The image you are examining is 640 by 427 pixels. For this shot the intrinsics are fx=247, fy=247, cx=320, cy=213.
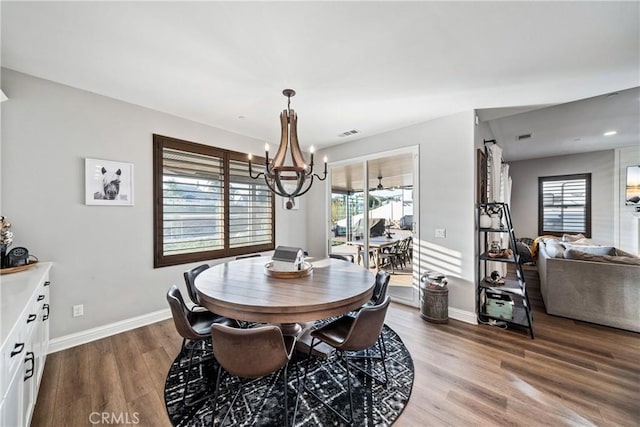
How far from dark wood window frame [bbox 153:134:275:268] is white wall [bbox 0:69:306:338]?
0.08 metres

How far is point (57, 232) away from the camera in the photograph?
2543 mm

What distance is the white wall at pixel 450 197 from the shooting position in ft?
10.6

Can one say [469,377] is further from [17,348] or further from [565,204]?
[565,204]

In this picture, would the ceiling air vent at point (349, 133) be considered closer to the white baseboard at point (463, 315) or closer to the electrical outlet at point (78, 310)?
the white baseboard at point (463, 315)

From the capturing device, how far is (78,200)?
2.66 metres

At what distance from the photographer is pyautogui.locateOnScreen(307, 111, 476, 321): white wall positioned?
127 inches

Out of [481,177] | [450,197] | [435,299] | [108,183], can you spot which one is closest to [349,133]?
[450,197]

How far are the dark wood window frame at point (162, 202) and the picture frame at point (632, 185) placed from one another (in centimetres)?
811

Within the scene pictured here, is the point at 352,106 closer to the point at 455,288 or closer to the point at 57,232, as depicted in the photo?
the point at 455,288

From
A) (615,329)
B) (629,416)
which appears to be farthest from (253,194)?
(615,329)

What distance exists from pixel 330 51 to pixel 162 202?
2780 millimetres

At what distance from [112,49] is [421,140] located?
363 cm

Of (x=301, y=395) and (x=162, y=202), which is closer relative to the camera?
(x=301, y=395)

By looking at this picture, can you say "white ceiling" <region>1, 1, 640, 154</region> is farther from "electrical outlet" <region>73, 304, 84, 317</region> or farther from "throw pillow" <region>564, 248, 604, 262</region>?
"electrical outlet" <region>73, 304, 84, 317</region>
